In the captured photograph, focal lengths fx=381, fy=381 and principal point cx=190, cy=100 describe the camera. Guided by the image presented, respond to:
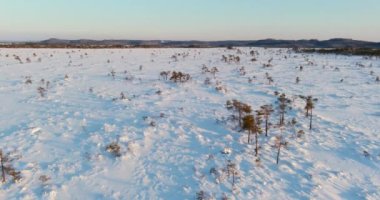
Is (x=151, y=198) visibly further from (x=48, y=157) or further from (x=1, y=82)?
(x=1, y=82)

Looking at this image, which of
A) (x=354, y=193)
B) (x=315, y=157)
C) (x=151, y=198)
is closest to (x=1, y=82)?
(x=151, y=198)

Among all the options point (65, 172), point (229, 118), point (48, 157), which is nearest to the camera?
point (65, 172)

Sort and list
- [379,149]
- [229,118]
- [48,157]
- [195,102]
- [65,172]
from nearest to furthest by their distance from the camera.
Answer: [65,172] < [48,157] < [379,149] < [229,118] < [195,102]

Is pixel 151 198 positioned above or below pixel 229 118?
below

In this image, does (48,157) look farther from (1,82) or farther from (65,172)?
(1,82)

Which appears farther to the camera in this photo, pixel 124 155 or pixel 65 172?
pixel 124 155

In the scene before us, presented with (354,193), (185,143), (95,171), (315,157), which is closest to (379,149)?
(315,157)
